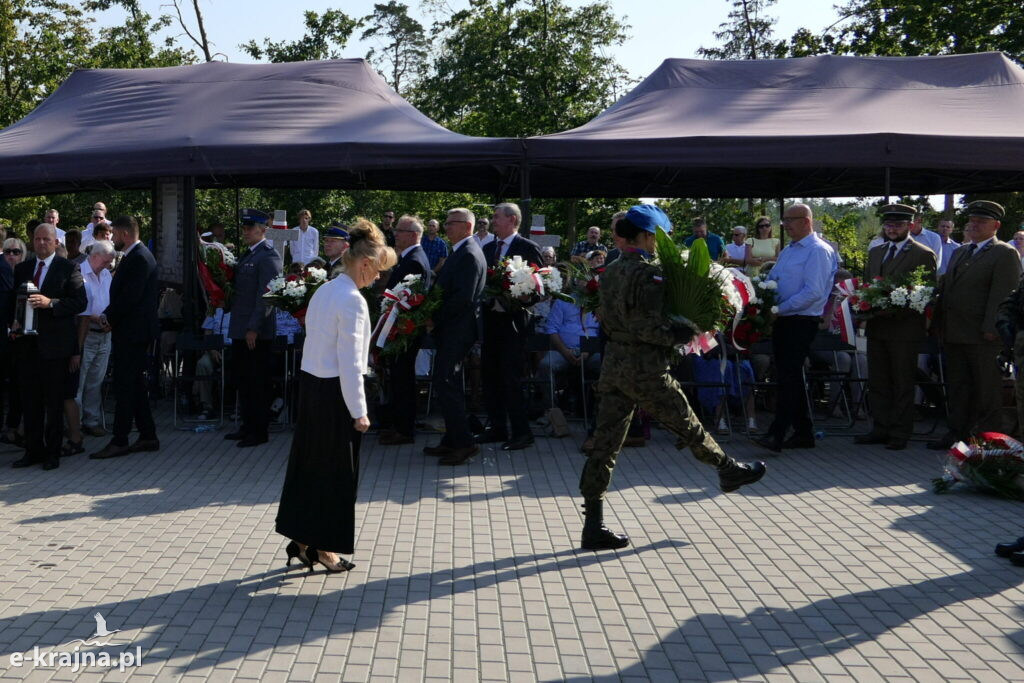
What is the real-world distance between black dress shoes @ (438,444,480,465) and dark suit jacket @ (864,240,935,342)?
4048mm

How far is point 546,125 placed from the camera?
29.5m

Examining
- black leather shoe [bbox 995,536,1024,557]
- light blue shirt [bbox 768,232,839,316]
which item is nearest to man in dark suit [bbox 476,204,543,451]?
light blue shirt [bbox 768,232,839,316]

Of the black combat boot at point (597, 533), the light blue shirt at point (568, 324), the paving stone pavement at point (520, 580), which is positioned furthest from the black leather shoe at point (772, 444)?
the black combat boot at point (597, 533)

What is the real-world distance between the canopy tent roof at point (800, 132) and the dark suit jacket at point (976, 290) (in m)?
1.78

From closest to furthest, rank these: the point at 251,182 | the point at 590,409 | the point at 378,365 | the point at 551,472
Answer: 1. the point at 551,472
2. the point at 378,365
3. the point at 590,409
4. the point at 251,182

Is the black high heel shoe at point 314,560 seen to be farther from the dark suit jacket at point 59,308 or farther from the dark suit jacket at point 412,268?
the dark suit jacket at point 59,308

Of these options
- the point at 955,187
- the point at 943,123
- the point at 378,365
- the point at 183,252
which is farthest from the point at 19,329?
the point at 955,187

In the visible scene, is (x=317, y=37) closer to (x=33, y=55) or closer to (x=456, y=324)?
(x=33, y=55)

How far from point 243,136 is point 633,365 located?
7.05m

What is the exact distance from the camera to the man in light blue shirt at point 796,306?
9664 mm

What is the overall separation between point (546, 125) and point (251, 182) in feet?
50.9

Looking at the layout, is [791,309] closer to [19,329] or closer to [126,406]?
[126,406]

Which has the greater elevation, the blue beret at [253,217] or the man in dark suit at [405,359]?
the blue beret at [253,217]

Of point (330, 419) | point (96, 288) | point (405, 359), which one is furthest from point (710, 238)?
point (330, 419)
